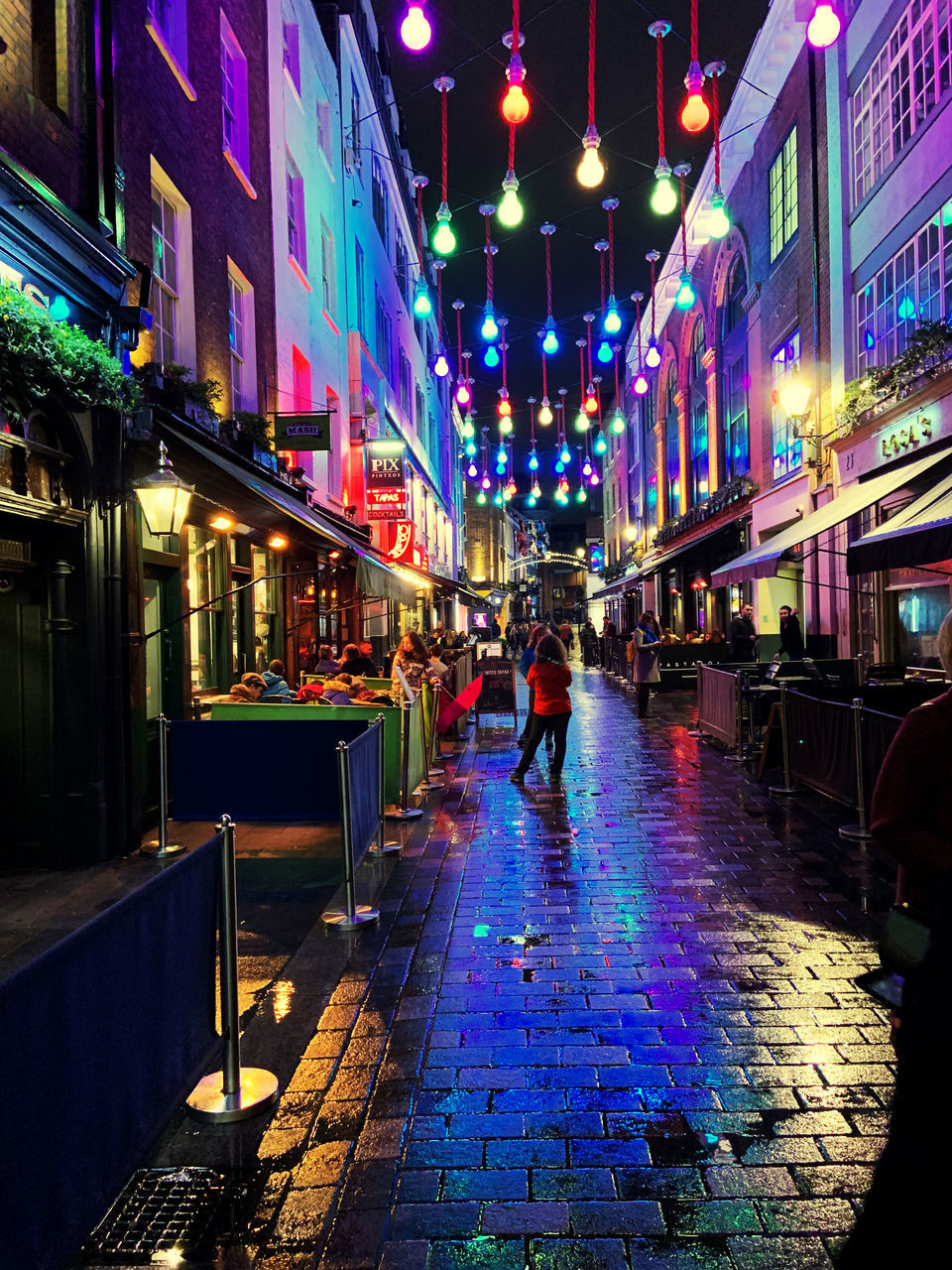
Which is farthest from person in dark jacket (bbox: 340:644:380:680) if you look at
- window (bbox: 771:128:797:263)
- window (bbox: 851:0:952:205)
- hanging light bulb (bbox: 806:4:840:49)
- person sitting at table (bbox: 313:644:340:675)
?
window (bbox: 771:128:797:263)

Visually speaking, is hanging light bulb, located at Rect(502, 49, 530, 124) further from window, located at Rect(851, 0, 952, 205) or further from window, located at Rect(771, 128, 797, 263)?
window, located at Rect(771, 128, 797, 263)

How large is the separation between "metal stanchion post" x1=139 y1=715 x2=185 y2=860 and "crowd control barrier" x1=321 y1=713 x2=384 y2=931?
1661mm

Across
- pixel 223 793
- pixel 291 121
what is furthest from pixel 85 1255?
pixel 291 121

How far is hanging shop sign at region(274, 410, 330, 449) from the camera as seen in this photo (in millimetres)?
12805

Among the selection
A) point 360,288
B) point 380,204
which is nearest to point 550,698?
point 360,288

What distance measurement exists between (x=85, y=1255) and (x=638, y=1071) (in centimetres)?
214

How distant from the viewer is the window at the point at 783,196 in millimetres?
19047

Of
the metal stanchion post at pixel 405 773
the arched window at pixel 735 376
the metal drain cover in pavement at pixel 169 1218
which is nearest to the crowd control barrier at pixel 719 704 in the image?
the metal stanchion post at pixel 405 773

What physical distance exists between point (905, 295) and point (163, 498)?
11.8 metres

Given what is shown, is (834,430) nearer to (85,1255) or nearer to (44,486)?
(44,486)

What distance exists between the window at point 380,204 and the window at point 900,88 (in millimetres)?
14356

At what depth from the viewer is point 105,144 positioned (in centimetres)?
823

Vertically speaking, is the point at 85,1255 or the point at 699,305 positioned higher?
the point at 699,305

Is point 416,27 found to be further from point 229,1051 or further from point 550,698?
point 229,1051
